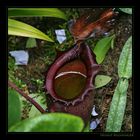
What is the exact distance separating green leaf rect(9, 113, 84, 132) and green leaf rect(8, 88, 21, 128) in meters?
0.24

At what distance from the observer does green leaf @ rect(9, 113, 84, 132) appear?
1.43 meters

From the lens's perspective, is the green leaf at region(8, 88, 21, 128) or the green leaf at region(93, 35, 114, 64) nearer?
the green leaf at region(8, 88, 21, 128)

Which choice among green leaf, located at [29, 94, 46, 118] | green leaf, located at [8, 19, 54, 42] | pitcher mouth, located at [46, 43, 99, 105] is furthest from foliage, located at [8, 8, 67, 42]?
green leaf, located at [29, 94, 46, 118]

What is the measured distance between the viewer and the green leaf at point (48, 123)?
143 centimetres

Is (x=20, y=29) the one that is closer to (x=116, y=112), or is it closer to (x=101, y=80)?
(x=101, y=80)

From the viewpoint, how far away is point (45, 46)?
1861 mm

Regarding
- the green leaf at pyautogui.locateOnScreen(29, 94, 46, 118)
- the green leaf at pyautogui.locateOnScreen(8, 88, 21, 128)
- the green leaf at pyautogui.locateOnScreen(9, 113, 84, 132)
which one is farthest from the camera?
the green leaf at pyautogui.locateOnScreen(29, 94, 46, 118)

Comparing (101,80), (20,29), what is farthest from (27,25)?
(101,80)

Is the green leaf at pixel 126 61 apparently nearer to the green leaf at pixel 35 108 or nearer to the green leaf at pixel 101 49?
the green leaf at pixel 101 49

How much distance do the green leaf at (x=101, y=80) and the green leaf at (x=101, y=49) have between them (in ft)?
0.24

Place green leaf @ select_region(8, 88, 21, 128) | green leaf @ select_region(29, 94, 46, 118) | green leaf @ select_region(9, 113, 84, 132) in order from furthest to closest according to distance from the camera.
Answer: green leaf @ select_region(29, 94, 46, 118)
green leaf @ select_region(8, 88, 21, 128)
green leaf @ select_region(9, 113, 84, 132)

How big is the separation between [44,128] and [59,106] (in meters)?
0.38

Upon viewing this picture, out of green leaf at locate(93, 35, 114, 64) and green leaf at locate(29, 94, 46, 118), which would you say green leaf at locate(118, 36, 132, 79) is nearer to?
green leaf at locate(93, 35, 114, 64)
